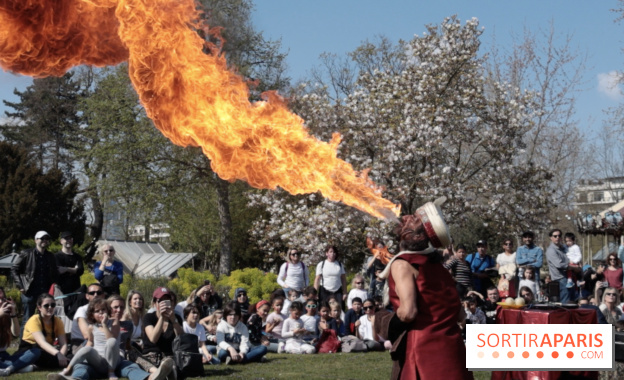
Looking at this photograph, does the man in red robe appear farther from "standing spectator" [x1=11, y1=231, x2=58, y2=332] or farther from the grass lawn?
"standing spectator" [x1=11, y1=231, x2=58, y2=332]

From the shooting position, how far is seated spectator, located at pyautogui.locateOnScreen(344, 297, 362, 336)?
12891mm

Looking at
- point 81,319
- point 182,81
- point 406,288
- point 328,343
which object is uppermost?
point 182,81

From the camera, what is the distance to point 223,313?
1148cm

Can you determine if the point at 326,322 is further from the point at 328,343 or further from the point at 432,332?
the point at 432,332

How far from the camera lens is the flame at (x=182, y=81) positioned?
30.3 feet

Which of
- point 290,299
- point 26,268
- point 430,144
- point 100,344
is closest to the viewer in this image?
point 100,344

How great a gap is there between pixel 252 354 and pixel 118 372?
7.86 feet

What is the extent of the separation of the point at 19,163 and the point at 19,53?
29.4m

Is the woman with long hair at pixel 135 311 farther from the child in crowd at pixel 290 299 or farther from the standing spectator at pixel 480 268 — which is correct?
the standing spectator at pixel 480 268

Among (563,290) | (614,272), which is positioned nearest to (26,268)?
(563,290)

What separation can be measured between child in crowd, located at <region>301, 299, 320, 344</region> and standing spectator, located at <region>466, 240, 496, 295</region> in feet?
10.1

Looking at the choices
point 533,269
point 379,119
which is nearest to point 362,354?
point 533,269

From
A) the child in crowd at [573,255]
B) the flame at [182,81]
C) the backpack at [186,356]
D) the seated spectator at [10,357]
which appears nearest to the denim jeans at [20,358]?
the seated spectator at [10,357]

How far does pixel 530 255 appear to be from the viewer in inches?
519
